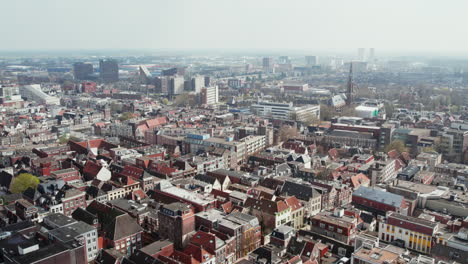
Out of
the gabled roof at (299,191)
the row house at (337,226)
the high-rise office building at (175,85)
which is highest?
the high-rise office building at (175,85)

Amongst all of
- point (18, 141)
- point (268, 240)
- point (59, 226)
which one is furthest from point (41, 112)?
point (268, 240)

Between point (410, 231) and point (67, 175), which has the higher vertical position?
point (67, 175)

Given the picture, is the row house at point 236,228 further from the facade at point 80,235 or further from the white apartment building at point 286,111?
the white apartment building at point 286,111

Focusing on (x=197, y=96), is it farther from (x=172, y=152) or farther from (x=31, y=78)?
(x=31, y=78)

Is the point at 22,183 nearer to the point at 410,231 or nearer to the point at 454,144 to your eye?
the point at 410,231

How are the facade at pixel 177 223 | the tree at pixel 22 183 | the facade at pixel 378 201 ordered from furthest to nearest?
1. the tree at pixel 22 183
2. the facade at pixel 378 201
3. the facade at pixel 177 223

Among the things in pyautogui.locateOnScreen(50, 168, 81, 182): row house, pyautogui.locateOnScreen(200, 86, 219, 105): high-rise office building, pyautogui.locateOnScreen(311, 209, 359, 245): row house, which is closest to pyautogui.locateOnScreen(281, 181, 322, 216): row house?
pyautogui.locateOnScreen(311, 209, 359, 245): row house

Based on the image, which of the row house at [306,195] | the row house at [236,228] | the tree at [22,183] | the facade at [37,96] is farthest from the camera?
the facade at [37,96]

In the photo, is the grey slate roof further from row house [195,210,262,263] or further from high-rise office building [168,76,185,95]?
high-rise office building [168,76,185,95]

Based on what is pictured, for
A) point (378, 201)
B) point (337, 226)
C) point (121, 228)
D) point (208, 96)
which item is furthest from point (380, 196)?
point (208, 96)

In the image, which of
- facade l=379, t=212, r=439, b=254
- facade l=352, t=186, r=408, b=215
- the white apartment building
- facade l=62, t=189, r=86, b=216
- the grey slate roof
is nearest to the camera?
facade l=379, t=212, r=439, b=254

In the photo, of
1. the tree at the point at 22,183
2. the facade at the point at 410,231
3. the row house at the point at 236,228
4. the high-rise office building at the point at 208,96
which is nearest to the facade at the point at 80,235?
the row house at the point at 236,228
